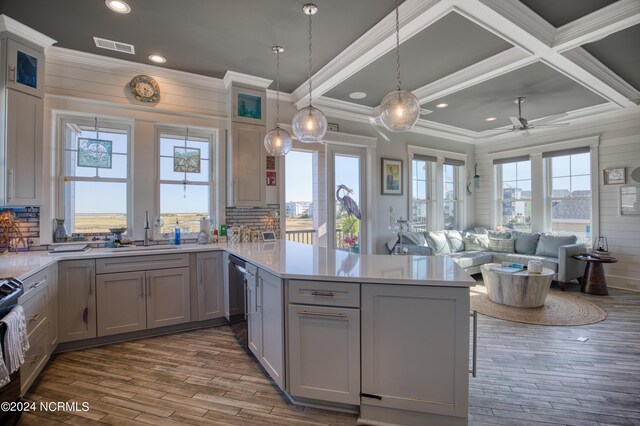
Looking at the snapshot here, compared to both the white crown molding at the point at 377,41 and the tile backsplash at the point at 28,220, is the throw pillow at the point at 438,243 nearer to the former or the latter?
the white crown molding at the point at 377,41

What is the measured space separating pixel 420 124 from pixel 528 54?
9.17 ft

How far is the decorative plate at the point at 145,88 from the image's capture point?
11.8 ft

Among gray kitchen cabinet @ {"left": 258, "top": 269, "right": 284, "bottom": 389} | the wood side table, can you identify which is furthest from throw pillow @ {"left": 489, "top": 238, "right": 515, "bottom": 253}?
gray kitchen cabinet @ {"left": 258, "top": 269, "right": 284, "bottom": 389}

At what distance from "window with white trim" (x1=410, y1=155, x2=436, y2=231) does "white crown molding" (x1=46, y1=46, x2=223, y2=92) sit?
394 centimetres

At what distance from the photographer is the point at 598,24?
2721 millimetres

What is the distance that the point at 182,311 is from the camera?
3352 millimetres

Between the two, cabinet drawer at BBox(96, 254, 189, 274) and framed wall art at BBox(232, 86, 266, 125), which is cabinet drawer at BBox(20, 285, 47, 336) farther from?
framed wall art at BBox(232, 86, 266, 125)

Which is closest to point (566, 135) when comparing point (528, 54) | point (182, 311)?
point (528, 54)

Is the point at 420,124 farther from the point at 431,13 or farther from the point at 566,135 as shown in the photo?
the point at 431,13

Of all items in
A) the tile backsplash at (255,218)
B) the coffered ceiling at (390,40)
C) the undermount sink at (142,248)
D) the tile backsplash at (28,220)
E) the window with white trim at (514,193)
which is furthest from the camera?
the window with white trim at (514,193)

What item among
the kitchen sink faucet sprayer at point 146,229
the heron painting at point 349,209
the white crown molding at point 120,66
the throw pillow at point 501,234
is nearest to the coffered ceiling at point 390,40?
the white crown molding at point 120,66

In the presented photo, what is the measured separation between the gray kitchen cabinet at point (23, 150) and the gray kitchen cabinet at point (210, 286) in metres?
1.69

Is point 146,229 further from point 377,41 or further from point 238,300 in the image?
point 377,41

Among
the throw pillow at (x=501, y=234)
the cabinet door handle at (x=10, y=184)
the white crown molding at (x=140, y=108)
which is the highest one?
the white crown molding at (x=140, y=108)
